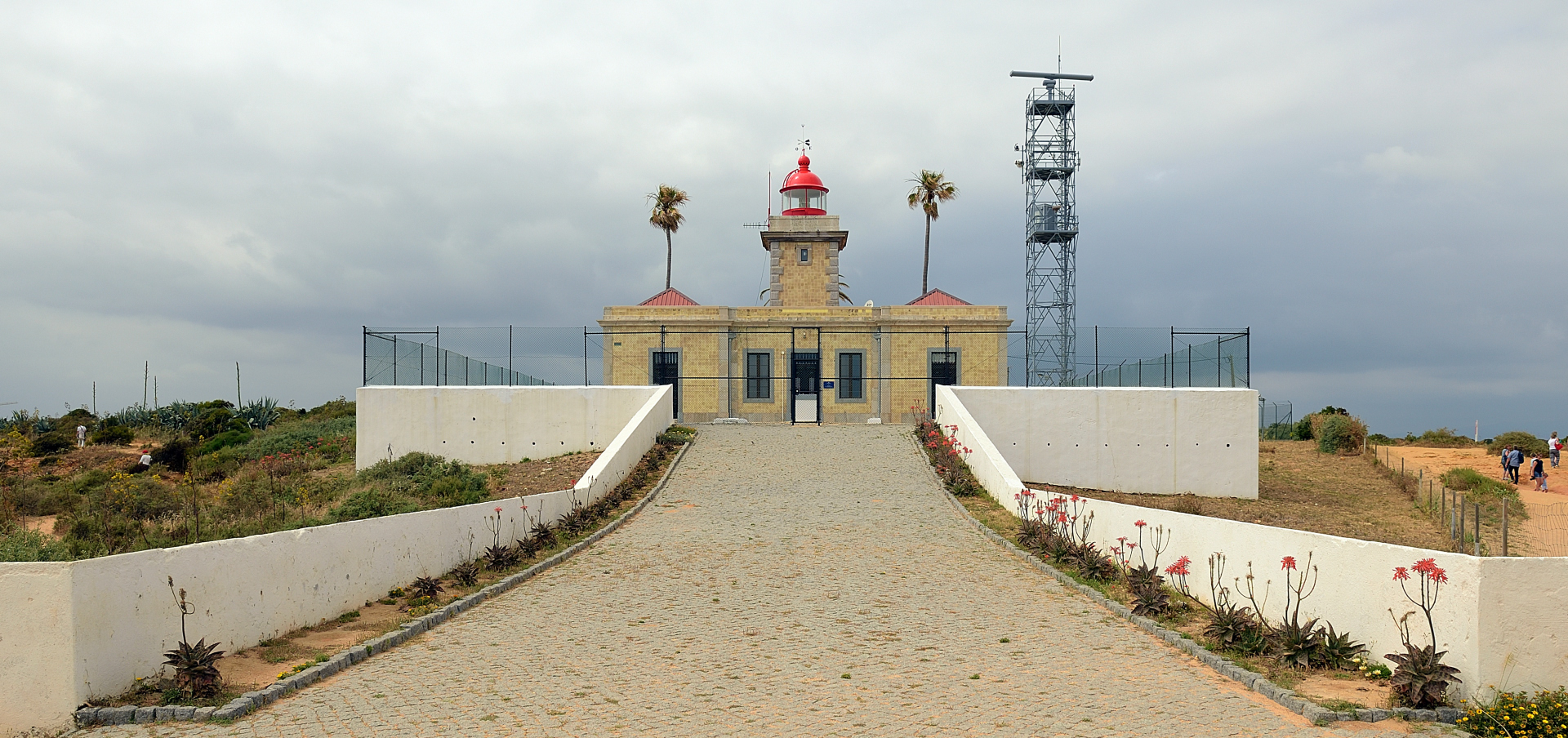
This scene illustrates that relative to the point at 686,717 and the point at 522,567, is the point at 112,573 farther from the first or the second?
the point at 522,567

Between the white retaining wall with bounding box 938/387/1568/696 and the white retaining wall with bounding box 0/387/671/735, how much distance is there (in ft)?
27.0

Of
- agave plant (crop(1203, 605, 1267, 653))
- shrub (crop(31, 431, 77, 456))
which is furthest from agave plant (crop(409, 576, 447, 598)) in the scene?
shrub (crop(31, 431, 77, 456))

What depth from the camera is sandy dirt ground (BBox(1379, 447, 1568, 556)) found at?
19.0m

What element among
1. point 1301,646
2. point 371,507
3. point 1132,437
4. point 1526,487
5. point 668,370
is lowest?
point 1526,487

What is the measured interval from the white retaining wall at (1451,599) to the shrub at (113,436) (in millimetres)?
34530

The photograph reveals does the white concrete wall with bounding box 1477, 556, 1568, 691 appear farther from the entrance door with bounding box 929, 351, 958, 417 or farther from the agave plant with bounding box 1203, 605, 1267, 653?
the entrance door with bounding box 929, 351, 958, 417

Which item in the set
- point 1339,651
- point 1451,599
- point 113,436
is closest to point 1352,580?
point 1339,651

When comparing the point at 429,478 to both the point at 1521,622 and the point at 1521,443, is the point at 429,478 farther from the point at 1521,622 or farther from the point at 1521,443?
the point at 1521,443

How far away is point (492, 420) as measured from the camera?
74.0 ft

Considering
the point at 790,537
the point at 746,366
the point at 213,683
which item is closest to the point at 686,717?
the point at 213,683

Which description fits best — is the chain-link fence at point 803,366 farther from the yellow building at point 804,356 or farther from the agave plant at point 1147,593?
the agave plant at point 1147,593

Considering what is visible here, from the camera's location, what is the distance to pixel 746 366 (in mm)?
29625

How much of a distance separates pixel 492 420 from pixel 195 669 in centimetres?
1590

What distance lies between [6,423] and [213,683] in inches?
1595
